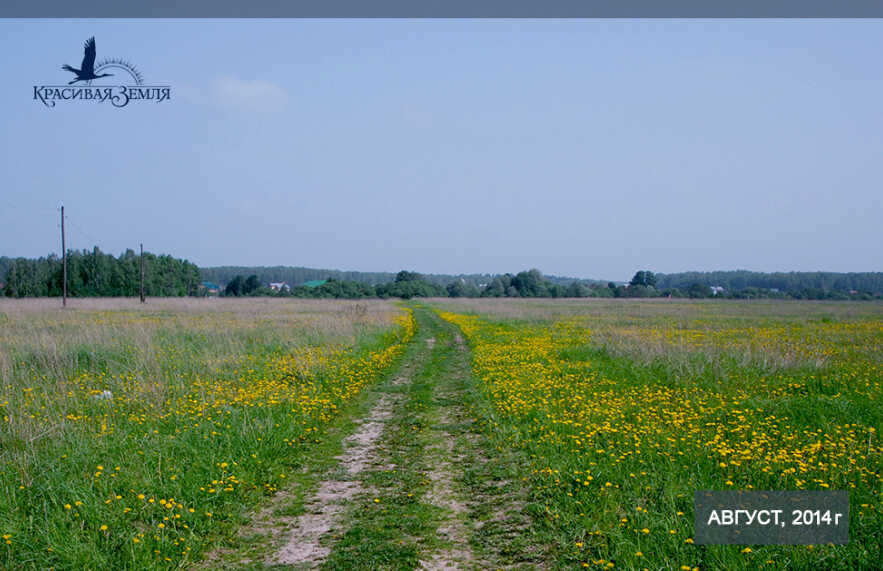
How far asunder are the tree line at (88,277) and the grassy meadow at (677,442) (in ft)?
323

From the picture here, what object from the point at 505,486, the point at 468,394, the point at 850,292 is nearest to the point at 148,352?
the point at 468,394

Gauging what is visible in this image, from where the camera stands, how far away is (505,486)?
6.43 meters

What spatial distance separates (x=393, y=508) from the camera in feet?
18.8

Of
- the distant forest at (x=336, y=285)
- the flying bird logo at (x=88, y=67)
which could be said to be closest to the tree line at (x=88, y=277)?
the distant forest at (x=336, y=285)

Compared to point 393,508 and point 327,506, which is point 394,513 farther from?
point 327,506

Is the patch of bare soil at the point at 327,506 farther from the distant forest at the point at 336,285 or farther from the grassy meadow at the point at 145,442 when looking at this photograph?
the distant forest at the point at 336,285

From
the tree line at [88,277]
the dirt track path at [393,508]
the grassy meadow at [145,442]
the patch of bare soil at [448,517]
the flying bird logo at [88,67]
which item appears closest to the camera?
the patch of bare soil at [448,517]

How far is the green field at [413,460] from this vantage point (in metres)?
4.81

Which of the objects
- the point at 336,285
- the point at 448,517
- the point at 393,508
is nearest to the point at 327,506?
the point at 393,508

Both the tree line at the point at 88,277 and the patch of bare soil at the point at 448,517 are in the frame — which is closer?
the patch of bare soil at the point at 448,517

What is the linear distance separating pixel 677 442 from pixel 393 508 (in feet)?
13.8

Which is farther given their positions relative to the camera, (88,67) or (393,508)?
(88,67)

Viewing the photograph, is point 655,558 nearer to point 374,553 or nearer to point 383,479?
point 374,553

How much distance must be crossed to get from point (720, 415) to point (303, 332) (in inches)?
649
